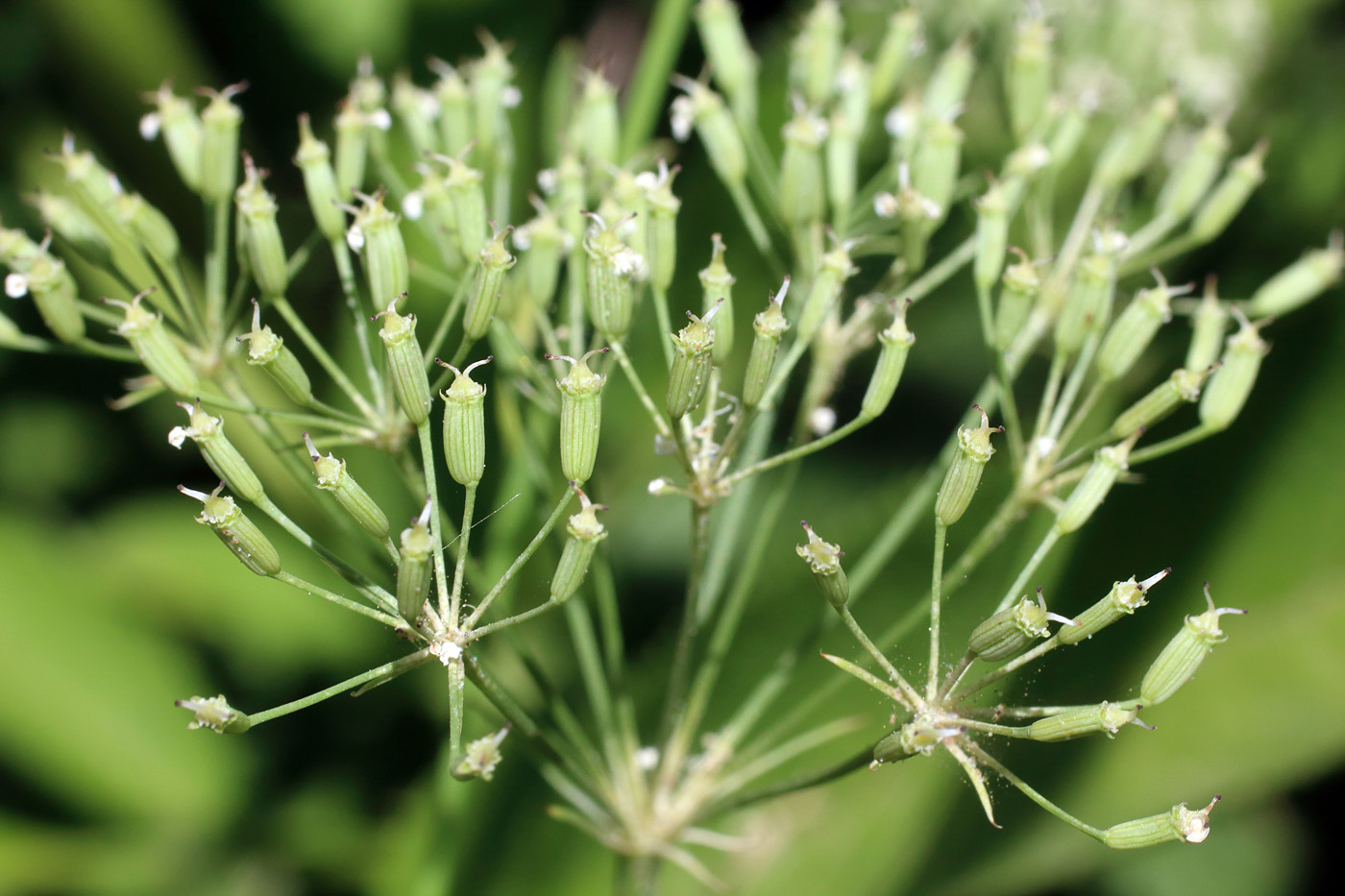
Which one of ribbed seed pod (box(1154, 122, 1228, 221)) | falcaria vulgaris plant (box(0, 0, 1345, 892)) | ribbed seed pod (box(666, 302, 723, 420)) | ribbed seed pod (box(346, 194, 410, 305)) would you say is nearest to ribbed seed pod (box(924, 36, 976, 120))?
falcaria vulgaris plant (box(0, 0, 1345, 892))

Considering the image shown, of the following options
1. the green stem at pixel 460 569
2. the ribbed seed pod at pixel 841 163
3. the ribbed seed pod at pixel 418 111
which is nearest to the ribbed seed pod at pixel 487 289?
the green stem at pixel 460 569

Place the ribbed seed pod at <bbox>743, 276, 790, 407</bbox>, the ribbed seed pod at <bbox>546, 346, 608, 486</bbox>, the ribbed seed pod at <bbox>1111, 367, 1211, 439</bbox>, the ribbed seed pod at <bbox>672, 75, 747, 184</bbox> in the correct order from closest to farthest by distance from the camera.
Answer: the ribbed seed pod at <bbox>546, 346, 608, 486</bbox> < the ribbed seed pod at <bbox>743, 276, 790, 407</bbox> < the ribbed seed pod at <bbox>1111, 367, 1211, 439</bbox> < the ribbed seed pod at <bbox>672, 75, 747, 184</bbox>

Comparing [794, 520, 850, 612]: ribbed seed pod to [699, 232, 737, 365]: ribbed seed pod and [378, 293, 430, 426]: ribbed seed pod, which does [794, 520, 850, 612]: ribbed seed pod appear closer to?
[699, 232, 737, 365]: ribbed seed pod

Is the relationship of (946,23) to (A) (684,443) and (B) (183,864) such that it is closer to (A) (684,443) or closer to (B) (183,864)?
(A) (684,443)

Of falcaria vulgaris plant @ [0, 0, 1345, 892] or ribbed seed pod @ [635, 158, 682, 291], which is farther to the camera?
ribbed seed pod @ [635, 158, 682, 291]

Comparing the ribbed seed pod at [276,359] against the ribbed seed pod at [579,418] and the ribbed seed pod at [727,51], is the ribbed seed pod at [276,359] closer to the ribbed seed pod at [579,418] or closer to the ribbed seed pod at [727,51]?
the ribbed seed pod at [579,418]

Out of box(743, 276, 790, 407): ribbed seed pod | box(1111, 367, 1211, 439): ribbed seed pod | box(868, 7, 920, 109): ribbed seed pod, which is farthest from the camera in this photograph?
box(868, 7, 920, 109): ribbed seed pod

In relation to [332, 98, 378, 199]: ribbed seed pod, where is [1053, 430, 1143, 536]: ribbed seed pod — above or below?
below
